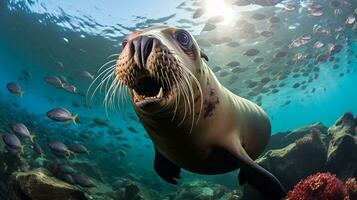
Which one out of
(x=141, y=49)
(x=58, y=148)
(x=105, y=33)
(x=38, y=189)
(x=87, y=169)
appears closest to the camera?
(x=141, y=49)

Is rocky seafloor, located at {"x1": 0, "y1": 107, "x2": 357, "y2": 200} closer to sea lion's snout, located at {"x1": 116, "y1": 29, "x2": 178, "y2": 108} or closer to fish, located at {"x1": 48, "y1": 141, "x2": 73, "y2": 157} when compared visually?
fish, located at {"x1": 48, "y1": 141, "x2": 73, "y2": 157}

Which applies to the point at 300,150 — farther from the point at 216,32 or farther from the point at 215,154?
the point at 216,32

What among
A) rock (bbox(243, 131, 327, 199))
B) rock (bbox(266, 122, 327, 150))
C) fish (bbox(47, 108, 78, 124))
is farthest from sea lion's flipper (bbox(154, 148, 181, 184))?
rock (bbox(266, 122, 327, 150))

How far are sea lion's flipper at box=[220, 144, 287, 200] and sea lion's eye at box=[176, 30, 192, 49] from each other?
114 centimetres

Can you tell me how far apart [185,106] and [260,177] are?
3.61 ft

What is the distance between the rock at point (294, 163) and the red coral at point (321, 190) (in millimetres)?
3372

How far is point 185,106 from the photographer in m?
2.76

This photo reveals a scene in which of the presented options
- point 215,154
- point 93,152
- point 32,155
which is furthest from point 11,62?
point 215,154

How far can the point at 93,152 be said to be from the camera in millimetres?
26141

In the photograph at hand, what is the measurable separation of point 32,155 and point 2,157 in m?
7.44

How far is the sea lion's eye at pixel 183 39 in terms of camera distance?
2.95 m

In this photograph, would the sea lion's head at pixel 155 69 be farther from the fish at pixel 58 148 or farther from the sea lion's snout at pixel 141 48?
the fish at pixel 58 148

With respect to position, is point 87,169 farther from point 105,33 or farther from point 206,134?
point 206,134

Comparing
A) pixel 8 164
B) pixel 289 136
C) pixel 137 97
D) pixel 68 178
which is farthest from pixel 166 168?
pixel 289 136
